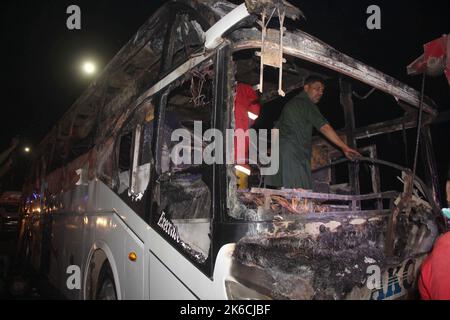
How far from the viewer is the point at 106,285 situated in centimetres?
338

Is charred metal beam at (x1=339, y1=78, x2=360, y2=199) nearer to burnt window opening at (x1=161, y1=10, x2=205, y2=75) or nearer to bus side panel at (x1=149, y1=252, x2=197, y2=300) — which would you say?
burnt window opening at (x1=161, y1=10, x2=205, y2=75)

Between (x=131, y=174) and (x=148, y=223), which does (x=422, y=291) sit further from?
(x=131, y=174)

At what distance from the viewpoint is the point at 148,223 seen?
8.65 feet

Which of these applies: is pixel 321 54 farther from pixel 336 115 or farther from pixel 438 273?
pixel 336 115

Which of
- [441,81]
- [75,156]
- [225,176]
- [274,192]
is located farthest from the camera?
[75,156]

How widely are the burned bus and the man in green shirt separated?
415mm

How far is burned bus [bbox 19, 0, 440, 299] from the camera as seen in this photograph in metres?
1.97

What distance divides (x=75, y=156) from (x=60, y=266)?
1.90 meters

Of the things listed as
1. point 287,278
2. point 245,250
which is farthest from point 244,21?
point 287,278

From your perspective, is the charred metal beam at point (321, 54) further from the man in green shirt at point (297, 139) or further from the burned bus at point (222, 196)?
the man in green shirt at point (297, 139)

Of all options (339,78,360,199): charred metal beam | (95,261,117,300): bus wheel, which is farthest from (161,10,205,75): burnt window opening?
(339,78,360,199): charred metal beam

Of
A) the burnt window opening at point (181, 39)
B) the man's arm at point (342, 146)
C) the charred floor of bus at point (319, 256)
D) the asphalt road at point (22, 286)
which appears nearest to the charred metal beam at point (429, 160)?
the man's arm at point (342, 146)
